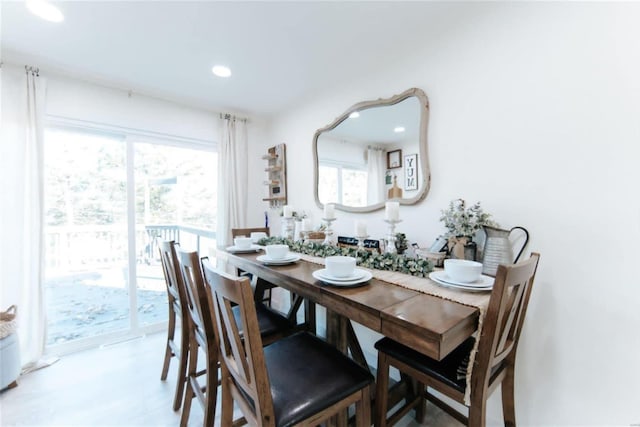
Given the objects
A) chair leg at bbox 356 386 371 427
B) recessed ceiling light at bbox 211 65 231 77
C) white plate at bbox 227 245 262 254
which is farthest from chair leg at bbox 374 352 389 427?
recessed ceiling light at bbox 211 65 231 77

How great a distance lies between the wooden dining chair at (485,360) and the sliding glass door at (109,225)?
8.56 ft

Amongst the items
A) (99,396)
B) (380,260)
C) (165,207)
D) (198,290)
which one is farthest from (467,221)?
(165,207)

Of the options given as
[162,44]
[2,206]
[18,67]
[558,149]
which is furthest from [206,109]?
[558,149]

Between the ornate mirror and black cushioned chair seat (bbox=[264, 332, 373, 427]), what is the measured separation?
118cm

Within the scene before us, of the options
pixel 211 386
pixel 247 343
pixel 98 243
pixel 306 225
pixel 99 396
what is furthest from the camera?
pixel 98 243

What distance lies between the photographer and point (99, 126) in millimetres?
2357

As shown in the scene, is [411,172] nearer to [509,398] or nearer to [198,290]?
[509,398]

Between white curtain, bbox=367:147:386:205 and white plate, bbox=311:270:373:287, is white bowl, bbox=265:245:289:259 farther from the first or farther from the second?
white curtain, bbox=367:147:386:205

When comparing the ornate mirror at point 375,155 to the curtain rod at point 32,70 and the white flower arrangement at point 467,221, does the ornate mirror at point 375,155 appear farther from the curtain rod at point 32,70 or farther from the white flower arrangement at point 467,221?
the curtain rod at point 32,70

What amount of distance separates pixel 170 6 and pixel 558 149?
2.26 m

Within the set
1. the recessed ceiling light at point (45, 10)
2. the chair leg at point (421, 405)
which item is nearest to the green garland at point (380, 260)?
the chair leg at point (421, 405)

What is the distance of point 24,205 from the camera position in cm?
200

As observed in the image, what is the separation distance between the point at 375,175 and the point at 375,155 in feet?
0.53

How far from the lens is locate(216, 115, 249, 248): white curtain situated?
300cm
